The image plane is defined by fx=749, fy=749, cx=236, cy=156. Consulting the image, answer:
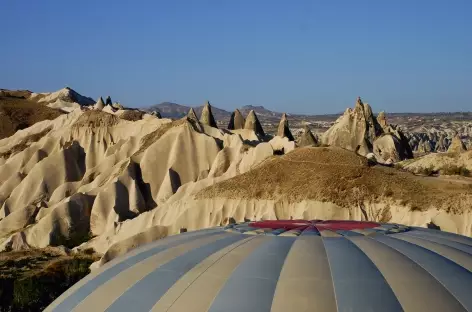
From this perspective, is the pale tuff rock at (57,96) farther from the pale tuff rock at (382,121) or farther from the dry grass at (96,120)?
the pale tuff rock at (382,121)

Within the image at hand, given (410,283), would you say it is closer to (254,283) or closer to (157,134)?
(254,283)

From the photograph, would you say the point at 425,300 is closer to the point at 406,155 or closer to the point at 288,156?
the point at 288,156

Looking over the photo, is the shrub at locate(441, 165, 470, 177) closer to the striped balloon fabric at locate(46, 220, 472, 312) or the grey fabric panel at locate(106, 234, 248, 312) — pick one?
the striped balloon fabric at locate(46, 220, 472, 312)

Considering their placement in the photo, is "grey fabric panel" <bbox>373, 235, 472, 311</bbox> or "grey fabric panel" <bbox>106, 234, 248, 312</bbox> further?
"grey fabric panel" <bbox>106, 234, 248, 312</bbox>

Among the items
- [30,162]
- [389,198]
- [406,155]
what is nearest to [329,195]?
[389,198]

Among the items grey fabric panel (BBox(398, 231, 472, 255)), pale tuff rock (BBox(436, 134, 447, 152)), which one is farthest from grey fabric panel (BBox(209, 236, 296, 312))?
pale tuff rock (BBox(436, 134, 447, 152))
